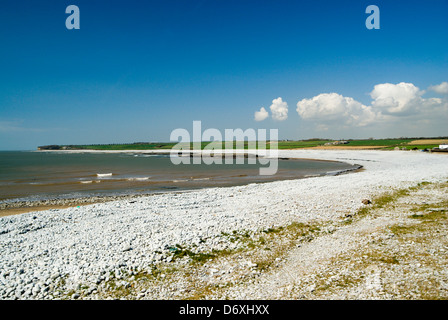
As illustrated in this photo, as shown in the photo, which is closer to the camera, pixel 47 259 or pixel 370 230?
pixel 47 259

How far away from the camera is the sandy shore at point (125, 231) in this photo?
902cm

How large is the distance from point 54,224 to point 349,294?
51.2 ft

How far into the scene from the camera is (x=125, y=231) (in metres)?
13.2

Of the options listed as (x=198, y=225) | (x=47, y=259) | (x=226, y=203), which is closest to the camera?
(x=47, y=259)

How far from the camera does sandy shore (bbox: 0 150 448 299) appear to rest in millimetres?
9023

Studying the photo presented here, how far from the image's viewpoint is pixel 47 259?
10.3 metres

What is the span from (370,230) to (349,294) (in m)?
6.08
